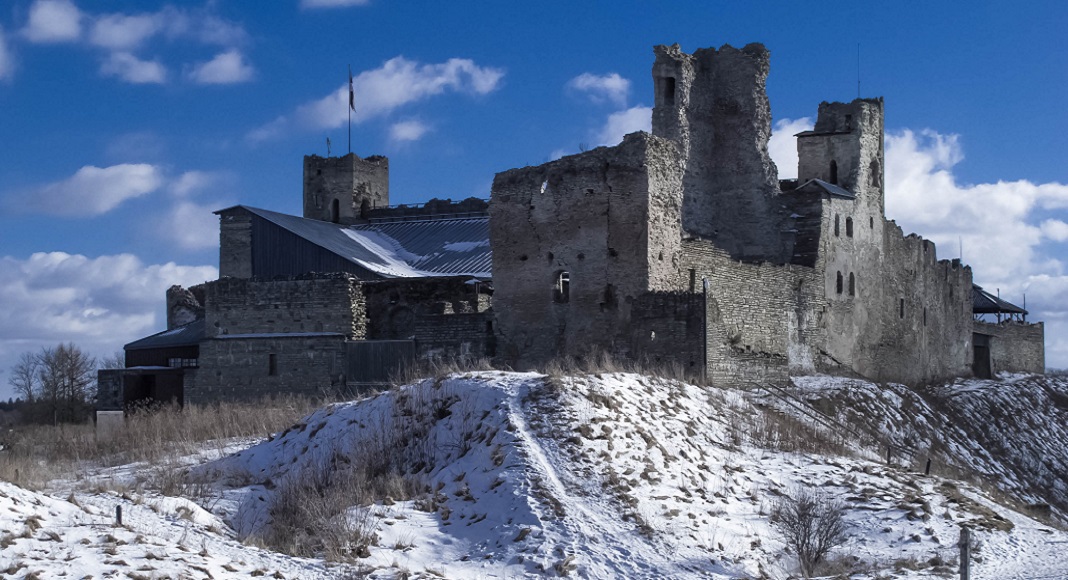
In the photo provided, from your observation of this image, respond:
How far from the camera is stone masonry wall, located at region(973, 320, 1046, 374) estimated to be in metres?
48.0

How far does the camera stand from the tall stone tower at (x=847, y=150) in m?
37.5

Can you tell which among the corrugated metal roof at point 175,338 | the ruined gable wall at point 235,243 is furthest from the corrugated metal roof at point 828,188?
the ruined gable wall at point 235,243

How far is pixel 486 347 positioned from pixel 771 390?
6491 millimetres

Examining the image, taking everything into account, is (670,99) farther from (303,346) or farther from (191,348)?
(191,348)

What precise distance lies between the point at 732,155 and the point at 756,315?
7.90 metres

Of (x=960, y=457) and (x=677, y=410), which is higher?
(x=677, y=410)

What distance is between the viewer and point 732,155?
36.5 metres

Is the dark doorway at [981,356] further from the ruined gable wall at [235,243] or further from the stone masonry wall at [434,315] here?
the ruined gable wall at [235,243]

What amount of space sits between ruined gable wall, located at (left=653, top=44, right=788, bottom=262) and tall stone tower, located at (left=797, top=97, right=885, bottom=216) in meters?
2.22

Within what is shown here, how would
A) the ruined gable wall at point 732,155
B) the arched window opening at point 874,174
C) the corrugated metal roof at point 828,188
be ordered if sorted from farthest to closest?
the arched window opening at point 874,174 → the ruined gable wall at point 732,155 → the corrugated metal roof at point 828,188

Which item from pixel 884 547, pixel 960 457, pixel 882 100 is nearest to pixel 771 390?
pixel 960 457

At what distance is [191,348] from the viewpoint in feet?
117

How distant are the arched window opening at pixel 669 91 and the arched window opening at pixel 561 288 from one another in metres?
9.26

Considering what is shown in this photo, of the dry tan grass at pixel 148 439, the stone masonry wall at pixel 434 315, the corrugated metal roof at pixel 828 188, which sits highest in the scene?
the corrugated metal roof at pixel 828 188
